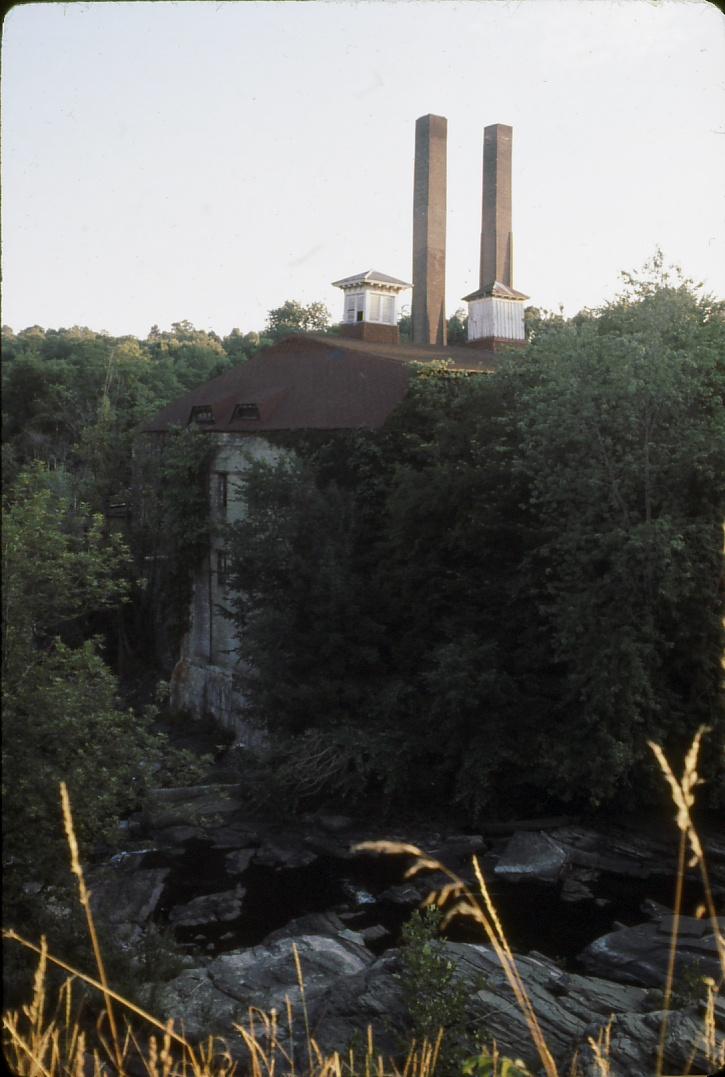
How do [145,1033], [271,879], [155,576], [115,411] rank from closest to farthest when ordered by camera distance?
[145,1033]
[271,879]
[155,576]
[115,411]

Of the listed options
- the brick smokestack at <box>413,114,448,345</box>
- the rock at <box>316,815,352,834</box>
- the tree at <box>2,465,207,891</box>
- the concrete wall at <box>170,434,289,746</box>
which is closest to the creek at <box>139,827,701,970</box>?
the rock at <box>316,815,352,834</box>

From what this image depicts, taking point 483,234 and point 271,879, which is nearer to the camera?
point 271,879

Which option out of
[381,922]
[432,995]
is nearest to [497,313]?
[381,922]

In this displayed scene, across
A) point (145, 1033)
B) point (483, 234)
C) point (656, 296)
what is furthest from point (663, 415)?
point (483, 234)

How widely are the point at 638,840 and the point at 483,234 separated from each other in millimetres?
19212

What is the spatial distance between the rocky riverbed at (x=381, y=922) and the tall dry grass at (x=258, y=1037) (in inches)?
25.1

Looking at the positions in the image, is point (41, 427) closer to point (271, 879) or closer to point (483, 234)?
point (271, 879)

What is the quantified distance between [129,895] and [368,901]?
3.27m

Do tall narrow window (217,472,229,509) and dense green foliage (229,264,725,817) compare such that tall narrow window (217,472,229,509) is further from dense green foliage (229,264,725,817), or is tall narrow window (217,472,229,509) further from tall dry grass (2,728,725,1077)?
tall dry grass (2,728,725,1077)

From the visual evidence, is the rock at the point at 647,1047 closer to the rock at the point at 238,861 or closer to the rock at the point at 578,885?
the rock at the point at 578,885

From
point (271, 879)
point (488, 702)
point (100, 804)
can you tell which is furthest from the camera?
point (488, 702)

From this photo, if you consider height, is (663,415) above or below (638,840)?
above

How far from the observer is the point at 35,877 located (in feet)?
26.6

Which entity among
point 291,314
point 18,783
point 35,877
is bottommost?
point 35,877
